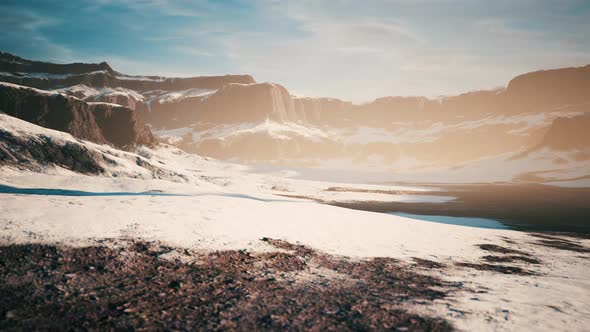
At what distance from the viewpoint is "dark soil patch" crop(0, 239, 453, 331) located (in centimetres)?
505

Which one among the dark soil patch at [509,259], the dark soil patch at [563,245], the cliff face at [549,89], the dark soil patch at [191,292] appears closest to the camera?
the dark soil patch at [191,292]

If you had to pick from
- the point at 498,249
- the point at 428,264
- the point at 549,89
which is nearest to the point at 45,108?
the point at 428,264

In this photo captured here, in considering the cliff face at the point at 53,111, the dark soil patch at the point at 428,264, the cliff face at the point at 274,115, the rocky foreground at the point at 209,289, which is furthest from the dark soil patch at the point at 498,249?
the cliff face at the point at 274,115

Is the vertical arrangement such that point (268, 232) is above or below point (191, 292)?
above

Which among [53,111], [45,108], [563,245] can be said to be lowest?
[563,245]

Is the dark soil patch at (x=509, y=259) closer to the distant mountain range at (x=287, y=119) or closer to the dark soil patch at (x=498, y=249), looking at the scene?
the dark soil patch at (x=498, y=249)

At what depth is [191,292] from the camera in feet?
20.5

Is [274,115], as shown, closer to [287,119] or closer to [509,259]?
[287,119]

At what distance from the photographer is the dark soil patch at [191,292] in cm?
505

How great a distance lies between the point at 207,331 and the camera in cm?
481

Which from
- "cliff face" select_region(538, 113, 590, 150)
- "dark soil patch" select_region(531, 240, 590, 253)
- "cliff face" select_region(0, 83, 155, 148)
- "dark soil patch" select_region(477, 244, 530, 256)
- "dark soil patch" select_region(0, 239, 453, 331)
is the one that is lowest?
"dark soil patch" select_region(0, 239, 453, 331)

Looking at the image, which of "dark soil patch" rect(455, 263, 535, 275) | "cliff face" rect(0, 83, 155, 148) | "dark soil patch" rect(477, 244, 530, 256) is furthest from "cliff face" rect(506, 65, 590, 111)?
"cliff face" rect(0, 83, 155, 148)

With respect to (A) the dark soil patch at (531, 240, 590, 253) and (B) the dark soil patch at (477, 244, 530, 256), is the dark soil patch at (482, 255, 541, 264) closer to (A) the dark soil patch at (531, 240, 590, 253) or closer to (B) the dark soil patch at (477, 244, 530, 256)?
(B) the dark soil patch at (477, 244, 530, 256)

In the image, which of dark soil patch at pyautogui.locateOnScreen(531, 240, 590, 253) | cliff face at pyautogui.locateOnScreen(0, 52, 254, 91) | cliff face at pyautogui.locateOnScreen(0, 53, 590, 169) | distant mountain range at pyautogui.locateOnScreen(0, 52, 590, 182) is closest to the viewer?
dark soil patch at pyautogui.locateOnScreen(531, 240, 590, 253)
